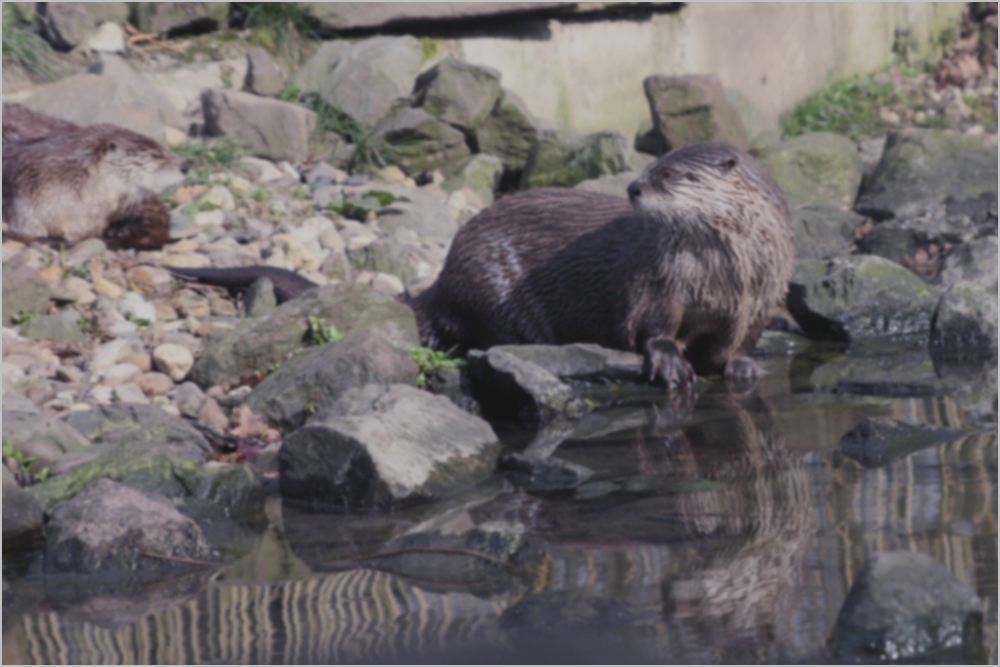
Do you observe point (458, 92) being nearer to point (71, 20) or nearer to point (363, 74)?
point (363, 74)

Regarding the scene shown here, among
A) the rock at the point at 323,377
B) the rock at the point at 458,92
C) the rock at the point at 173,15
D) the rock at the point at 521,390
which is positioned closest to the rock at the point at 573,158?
the rock at the point at 458,92

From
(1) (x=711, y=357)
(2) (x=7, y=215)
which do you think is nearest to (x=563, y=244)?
(1) (x=711, y=357)

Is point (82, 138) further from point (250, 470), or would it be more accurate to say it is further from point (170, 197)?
point (250, 470)

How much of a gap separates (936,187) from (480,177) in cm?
295

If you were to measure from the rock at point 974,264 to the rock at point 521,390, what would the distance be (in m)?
2.35

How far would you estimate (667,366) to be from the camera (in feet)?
14.7

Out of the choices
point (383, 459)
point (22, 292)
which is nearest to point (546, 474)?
point (383, 459)

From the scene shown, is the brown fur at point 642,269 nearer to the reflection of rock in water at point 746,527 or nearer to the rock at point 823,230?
→ the reflection of rock in water at point 746,527

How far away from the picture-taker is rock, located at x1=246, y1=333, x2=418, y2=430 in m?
3.88

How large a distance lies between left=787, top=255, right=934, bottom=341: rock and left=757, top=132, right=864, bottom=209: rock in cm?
265

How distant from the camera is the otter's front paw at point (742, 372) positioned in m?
4.52

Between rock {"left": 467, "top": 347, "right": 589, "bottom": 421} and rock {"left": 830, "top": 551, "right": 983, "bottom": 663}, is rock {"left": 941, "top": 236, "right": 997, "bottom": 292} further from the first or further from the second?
rock {"left": 830, "top": 551, "right": 983, "bottom": 663}

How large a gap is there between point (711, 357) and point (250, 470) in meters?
2.22

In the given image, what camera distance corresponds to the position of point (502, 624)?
6.79 feet
